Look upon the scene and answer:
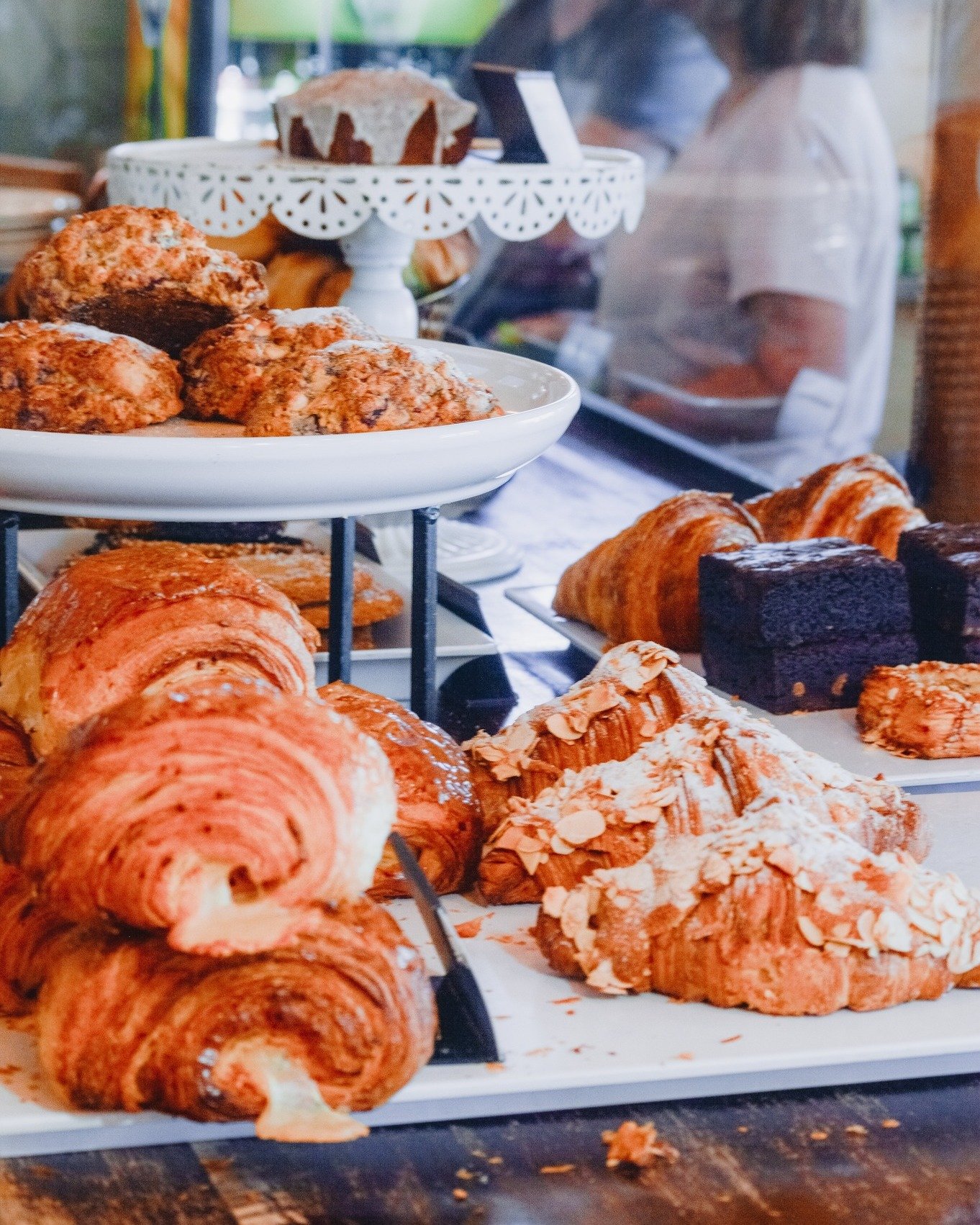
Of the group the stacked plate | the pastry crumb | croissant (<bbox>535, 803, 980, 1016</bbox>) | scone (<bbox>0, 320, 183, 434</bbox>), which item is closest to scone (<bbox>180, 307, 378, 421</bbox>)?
scone (<bbox>0, 320, 183, 434</bbox>)

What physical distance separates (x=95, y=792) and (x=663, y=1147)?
0.91 ft

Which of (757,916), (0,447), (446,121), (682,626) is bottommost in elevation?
(682,626)

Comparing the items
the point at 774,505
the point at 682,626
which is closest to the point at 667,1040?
the point at 682,626

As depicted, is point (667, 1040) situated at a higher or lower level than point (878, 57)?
lower

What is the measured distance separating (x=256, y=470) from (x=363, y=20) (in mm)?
3485

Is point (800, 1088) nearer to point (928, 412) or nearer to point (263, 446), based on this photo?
point (263, 446)

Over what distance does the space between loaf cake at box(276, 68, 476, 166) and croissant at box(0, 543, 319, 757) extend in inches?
31.5

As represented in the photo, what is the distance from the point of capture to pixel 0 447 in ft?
2.48

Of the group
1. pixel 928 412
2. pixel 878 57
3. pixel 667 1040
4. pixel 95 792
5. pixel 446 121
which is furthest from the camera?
pixel 878 57

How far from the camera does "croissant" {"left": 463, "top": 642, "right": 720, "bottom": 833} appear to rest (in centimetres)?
91

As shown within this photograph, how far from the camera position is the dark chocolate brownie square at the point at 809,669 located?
1.24 m

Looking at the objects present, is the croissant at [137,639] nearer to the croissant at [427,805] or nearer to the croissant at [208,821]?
the croissant at [427,805]

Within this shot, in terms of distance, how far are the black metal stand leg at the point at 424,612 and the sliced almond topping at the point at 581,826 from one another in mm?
252

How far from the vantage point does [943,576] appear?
4.14ft
